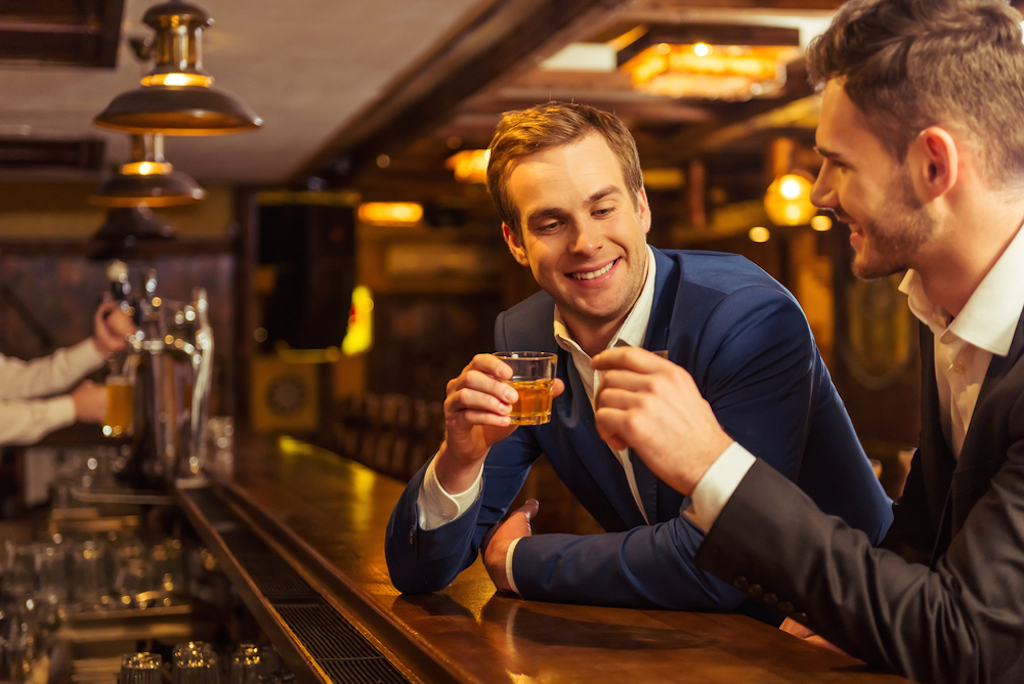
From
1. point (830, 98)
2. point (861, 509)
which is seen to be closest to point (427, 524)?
point (861, 509)

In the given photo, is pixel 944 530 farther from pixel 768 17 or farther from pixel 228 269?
pixel 228 269

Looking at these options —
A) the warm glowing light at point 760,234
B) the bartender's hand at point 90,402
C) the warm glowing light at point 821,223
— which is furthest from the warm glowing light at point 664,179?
the bartender's hand at point 90,402

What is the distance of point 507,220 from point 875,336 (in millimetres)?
7373

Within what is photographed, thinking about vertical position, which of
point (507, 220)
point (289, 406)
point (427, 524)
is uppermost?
point (507, 220)

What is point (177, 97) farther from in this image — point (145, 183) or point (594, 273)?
point (145, 183)

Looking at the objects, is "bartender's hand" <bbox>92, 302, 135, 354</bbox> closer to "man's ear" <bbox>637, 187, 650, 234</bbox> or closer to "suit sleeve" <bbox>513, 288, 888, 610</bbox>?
"man's ear" <bbox>637, 187, 650, 234</bbox>

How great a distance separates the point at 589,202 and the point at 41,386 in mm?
3966

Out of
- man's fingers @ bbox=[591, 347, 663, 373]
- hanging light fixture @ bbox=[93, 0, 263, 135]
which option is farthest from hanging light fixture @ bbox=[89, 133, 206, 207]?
man's fingers @ bbox=[591, 347, 663, 373]

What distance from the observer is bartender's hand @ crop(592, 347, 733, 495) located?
1.15m

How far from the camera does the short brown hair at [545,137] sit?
1.62m

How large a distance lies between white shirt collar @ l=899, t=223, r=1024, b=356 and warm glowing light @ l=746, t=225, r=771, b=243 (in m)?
8.44

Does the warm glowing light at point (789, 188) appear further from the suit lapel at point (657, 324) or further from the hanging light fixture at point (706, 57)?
the suit lapel at point (657, 324)

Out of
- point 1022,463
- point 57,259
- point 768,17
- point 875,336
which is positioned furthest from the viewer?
point 57,259

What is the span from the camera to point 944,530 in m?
1.23
